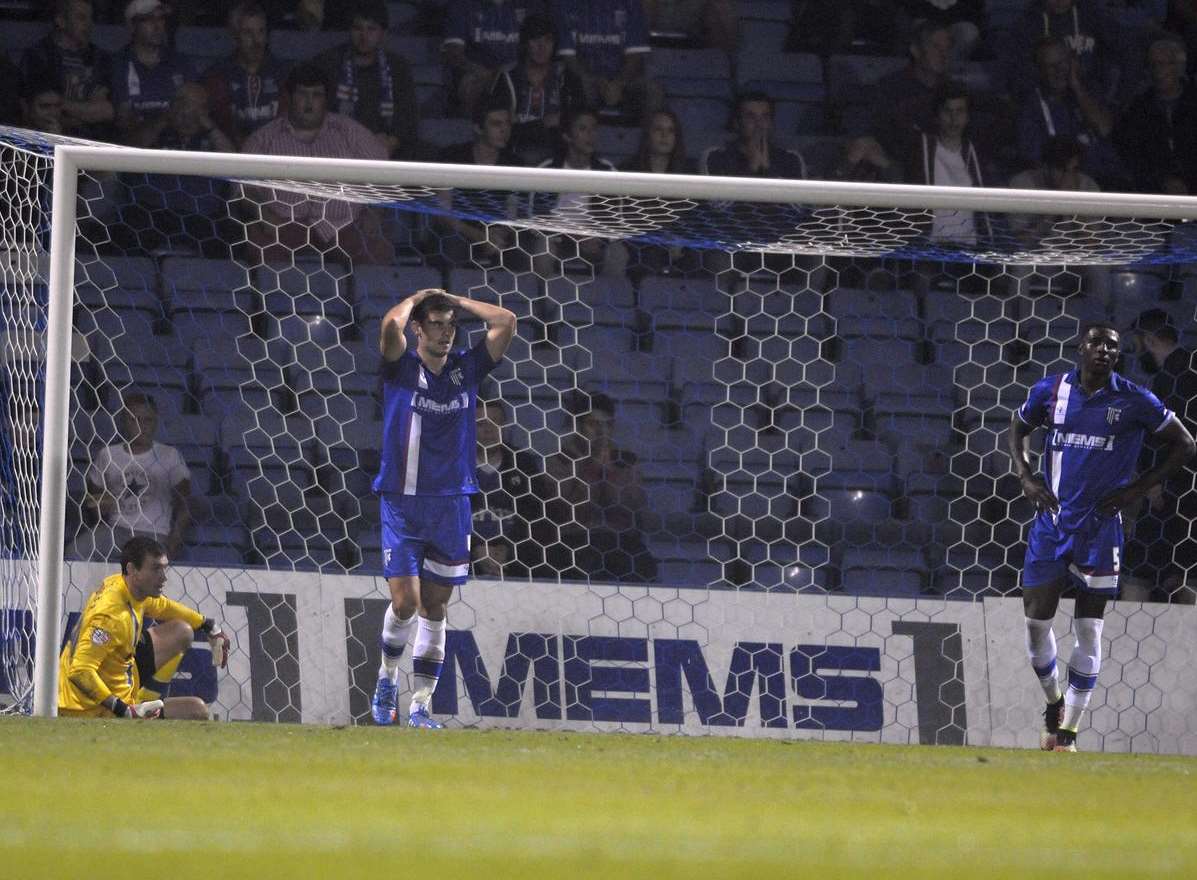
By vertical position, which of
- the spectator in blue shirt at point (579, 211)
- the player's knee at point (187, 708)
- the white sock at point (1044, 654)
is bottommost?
the player's knee at point (187, 708)

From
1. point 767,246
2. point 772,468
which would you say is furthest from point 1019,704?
point 767,246

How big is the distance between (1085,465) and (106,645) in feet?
13.3

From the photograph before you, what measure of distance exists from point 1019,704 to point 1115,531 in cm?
85

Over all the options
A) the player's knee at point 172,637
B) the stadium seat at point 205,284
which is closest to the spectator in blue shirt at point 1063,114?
the stadium seat at point 205,284

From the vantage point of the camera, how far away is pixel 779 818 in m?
2.43

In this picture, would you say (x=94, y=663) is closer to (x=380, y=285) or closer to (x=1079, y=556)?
(x=380, y=285)

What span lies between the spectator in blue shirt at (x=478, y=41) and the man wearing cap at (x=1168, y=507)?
391 cm

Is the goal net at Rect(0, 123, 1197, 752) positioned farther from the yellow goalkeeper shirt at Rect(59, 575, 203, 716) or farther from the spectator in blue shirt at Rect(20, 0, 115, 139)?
the spectator in blue shirt at Rect(20, 0, 115, 139)

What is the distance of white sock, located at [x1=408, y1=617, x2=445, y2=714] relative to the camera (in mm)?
5539

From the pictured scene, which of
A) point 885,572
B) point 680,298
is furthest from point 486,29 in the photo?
point 885,572

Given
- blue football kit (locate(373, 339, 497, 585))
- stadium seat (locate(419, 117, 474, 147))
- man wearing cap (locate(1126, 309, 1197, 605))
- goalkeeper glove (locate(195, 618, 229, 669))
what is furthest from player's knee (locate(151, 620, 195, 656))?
man wearing cap (locate(1126, 309, 1197, 605))

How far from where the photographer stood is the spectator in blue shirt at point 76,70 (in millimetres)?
7680

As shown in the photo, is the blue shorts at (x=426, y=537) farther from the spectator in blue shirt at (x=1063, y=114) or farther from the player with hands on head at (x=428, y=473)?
the spectator in blue shirt at (x=1063, y=114)

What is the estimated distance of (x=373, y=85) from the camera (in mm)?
7941
